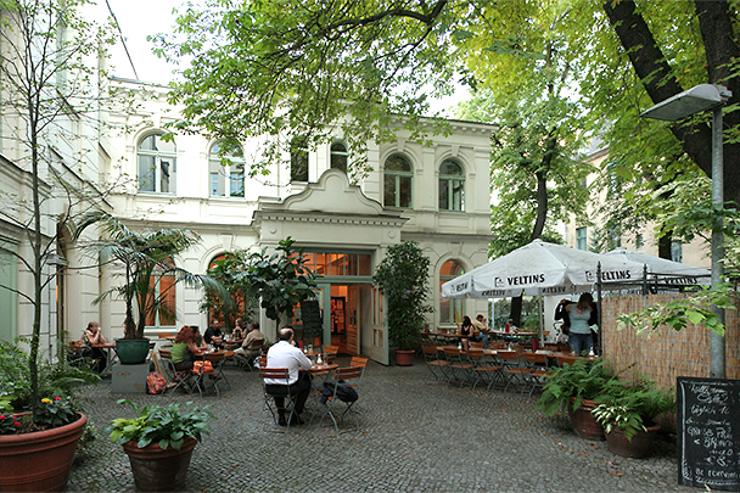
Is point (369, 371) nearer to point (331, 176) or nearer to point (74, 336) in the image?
point (331, 176)

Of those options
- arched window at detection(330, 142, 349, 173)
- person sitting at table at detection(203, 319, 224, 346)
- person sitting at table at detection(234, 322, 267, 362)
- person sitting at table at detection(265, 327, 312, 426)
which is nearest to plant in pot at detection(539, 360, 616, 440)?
person sitting at table at detection(265, 327, 312, 426)

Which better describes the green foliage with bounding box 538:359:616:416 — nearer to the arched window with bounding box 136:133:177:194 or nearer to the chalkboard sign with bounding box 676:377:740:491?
the chalkboard sign with bounding box 676:377:740:491

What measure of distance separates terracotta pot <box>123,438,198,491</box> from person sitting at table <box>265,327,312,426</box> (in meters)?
2.23

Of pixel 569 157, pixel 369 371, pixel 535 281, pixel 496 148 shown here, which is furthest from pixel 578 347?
pixel 496 148

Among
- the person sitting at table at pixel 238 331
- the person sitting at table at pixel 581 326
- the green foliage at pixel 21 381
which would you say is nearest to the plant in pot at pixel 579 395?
the person sitting at table at pixel 581 326

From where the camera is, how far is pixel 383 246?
14.2 meters

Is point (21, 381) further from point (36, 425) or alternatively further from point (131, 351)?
point (131, 351)

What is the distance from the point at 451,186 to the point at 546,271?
32.2ft

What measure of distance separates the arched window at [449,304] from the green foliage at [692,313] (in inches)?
495

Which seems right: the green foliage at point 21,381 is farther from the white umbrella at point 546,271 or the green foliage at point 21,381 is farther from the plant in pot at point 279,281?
the white umbrella at point 546,271

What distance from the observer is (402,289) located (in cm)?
1351

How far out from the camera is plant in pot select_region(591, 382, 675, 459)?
215 inches

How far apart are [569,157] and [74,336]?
16.3 metres

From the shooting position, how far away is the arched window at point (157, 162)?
15.1 metres
